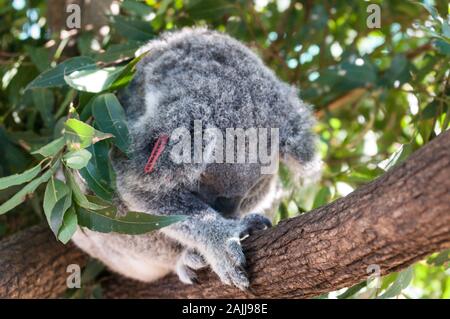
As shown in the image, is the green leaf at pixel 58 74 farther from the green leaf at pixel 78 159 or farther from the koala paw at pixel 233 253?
the koala paw at pixel 233 253

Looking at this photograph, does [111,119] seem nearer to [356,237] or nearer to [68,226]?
[68,226]

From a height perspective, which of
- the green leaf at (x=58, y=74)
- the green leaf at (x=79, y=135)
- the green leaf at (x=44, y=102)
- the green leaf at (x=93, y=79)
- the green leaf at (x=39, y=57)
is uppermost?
the green leaf at (x=79, y=135)

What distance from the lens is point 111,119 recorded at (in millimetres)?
2736

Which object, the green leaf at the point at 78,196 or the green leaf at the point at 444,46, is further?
the green leaf at the point at 444,46

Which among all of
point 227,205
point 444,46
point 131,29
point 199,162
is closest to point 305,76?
point 131,29

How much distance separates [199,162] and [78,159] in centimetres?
65

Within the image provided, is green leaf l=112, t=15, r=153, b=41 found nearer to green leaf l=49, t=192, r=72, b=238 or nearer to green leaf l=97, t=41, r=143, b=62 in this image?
green leaf l=97, t=41, r=143, b=62

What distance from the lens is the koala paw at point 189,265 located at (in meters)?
2.80

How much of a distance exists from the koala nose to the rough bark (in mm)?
325

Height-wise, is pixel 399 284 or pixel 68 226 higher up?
pixel 68 226

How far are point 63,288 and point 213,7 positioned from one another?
1.99 m

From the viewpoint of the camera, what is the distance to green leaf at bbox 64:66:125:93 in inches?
108

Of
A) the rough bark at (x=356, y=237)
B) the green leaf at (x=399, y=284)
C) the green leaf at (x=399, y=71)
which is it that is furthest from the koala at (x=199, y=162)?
the green leaf at (x=399, y=71)

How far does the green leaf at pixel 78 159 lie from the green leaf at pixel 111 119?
448mm
